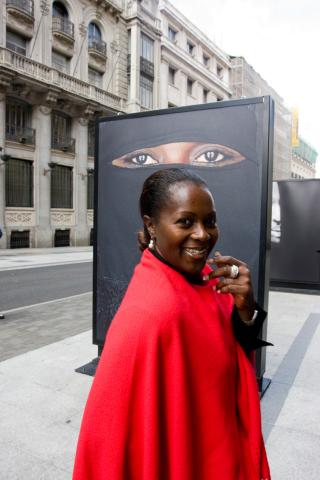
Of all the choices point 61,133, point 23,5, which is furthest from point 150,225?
point 61,133

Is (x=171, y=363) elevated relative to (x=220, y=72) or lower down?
lower down

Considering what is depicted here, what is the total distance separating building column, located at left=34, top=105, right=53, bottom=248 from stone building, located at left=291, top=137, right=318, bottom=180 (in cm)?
6015

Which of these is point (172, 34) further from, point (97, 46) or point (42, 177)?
point (42, 177)

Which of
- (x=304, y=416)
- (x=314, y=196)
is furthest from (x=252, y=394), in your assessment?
(x=314, y=196)

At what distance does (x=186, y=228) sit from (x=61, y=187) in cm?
2565

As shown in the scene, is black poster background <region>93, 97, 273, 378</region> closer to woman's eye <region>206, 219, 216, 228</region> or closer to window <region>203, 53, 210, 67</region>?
woman's eye <region>206, 219, 216, 228</region>

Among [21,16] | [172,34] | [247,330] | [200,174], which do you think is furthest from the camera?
[172,34]

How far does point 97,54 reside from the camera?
91.7ft

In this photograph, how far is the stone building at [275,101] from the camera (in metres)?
47.6

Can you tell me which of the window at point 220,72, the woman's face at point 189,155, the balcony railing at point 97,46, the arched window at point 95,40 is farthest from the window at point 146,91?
the woman's face at point 189,155

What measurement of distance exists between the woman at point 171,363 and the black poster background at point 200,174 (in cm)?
223

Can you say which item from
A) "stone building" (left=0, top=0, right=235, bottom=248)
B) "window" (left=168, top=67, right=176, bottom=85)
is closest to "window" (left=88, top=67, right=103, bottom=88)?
"stone building" (left=0, top=0, right=235, bottom=248)

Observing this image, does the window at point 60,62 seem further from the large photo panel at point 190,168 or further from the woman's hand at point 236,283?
the woman's hand at point 236,283

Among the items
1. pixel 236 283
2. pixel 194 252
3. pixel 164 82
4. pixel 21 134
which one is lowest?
pixel 236 283
